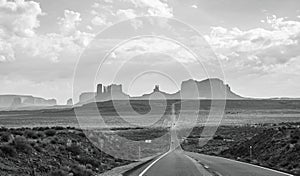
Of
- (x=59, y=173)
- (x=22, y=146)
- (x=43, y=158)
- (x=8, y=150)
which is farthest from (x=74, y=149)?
(x=59, y=173)

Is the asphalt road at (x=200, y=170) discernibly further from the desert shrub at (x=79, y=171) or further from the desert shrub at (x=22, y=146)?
the desert shrub at (x=22, y=146)

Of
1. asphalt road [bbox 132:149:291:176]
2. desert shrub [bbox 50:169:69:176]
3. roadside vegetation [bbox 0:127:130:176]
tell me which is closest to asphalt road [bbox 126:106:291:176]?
asphalt road [bbox 132:149:291:176]

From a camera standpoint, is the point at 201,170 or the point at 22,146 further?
the point at 201,170

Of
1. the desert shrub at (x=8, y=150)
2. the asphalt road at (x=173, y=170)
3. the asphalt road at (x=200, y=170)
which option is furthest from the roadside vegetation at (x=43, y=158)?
the asphalt road at (x=200, y=170)

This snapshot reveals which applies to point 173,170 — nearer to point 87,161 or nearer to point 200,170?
point 200,170

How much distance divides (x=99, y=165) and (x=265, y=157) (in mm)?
12824

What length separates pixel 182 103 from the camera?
17588cm

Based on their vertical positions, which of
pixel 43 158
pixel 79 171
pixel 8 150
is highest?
pixel 8 150

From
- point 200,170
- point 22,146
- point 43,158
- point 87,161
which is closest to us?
point 22,146

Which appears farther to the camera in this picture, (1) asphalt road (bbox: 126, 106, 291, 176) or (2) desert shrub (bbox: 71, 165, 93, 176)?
(1) asphalt road (bbox: 126, 106, 291, 176)

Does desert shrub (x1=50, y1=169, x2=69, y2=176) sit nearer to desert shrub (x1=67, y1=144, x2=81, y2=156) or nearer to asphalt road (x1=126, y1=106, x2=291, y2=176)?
asphalt road (x1=126, y1=106, x2=291, y2=176)

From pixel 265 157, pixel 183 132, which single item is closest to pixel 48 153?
pixel 265 157

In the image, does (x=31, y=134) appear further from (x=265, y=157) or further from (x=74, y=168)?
(x=265, y=157)

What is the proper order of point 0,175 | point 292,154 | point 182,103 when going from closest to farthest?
point 0,175, point 292,154, point 182,103
